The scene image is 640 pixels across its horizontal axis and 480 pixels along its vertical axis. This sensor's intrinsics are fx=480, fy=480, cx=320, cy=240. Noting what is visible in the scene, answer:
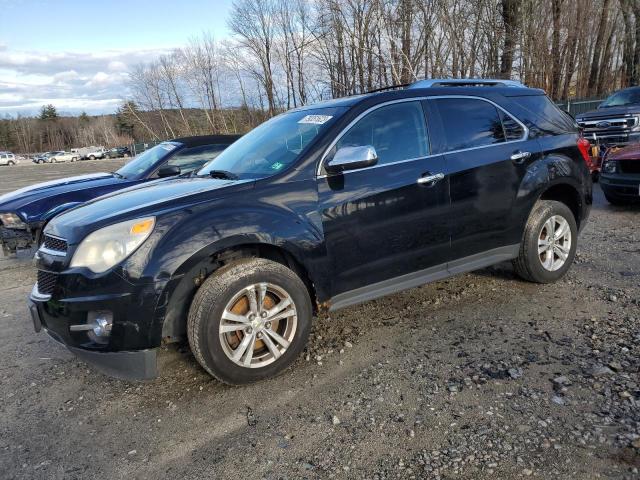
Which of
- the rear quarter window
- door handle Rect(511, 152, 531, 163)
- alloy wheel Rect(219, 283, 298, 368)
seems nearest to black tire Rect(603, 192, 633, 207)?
the rear quarter window

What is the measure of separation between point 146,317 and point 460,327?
7.85 feet

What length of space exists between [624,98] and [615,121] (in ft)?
6.27

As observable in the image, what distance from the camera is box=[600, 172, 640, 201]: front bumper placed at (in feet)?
24.5

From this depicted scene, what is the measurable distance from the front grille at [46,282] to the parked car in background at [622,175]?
7939 millimetres

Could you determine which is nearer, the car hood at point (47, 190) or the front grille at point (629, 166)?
the car hood at point (47, 190)

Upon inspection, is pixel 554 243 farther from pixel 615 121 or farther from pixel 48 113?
pixel 48 113

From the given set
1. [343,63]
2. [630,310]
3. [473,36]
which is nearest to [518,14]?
[473,36]

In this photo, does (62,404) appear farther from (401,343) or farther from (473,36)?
(473,36)

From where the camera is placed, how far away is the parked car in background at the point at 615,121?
11444 millimetres

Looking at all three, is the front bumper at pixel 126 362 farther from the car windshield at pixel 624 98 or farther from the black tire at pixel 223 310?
the car windshield at pixel 624 98

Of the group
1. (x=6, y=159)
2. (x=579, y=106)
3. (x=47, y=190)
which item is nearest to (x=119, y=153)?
(x=6, y=159)

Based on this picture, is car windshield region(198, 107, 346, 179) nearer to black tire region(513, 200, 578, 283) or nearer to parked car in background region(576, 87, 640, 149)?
black tire region(513, 200, 578, 283)

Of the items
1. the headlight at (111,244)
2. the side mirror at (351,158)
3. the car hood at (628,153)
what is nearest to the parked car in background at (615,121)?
the car hood at (628,153)

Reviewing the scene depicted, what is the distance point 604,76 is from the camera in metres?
31.2
